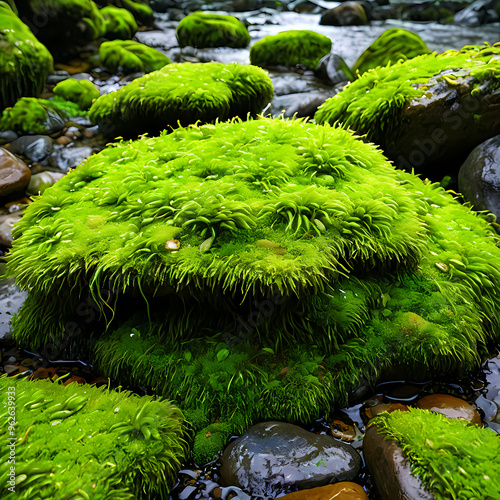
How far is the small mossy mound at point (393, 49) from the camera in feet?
28.3

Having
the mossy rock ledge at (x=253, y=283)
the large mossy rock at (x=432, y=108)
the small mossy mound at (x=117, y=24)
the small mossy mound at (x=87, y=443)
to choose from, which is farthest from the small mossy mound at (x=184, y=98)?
the small mossy mound at (x=117, y=24)

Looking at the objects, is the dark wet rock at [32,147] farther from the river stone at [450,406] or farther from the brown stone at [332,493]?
the river stone at [450,406]

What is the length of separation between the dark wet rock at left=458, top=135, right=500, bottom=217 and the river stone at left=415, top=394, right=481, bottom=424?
238 cm

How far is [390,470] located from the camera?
2447 mm

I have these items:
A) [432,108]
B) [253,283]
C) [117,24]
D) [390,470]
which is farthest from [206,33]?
[390,470]

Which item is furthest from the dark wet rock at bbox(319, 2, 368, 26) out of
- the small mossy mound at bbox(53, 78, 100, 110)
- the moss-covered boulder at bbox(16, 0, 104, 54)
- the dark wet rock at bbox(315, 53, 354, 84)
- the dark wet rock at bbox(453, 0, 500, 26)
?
the small mossy mound at bbox(53, 78, 100, 110)

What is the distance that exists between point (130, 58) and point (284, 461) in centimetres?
989

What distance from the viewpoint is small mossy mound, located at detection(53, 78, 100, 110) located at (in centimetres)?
827

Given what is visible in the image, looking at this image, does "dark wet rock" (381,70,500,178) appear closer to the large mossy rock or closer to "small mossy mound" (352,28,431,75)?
the large mossy rock

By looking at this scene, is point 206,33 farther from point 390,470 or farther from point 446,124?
point 390,470

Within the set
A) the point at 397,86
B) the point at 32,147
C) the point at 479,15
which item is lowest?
the point at 32,147

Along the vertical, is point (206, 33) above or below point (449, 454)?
above

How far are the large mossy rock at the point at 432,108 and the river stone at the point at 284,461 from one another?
Result: 3.94m

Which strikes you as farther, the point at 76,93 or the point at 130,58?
the point at 130,58
